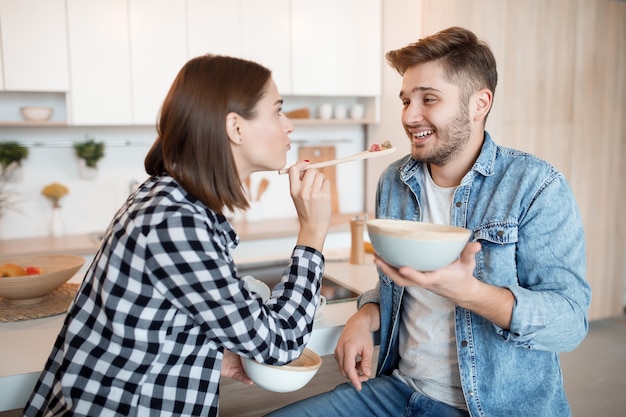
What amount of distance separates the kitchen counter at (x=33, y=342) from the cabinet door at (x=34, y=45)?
1878 millimetres

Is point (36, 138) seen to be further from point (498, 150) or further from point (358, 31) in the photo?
point (498, 150)

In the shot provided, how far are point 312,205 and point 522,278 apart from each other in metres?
0.50

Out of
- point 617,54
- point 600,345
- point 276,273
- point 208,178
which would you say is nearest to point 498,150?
point 208,178

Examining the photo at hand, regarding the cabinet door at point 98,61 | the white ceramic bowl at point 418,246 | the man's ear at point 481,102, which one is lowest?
the white ceramic bowl at point 418,246

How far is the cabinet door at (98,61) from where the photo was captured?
2.95m

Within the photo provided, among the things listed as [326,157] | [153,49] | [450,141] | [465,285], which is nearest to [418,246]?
[465,285]

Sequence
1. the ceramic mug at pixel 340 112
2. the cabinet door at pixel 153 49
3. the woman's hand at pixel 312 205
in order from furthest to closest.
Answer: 1. the ceramic mug at pixel 340 112
2. the cabinet door at pixel 153 49
3. the woman's hand at pixel 312 205

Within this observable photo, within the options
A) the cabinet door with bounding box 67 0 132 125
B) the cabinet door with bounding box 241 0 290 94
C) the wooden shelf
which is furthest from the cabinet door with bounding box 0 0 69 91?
the cabinet door with bounding box 241 0 290 94

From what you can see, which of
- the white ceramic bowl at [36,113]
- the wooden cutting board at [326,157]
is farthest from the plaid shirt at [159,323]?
the wooden cutting board at [326,157]

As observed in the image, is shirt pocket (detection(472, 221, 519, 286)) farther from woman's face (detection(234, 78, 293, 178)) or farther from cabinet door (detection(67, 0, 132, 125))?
cabinet door (detection(67, 0, 132, 125))

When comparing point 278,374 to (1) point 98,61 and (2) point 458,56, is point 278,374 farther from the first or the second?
(1) point 98,61

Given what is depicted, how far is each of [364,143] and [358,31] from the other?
0.83m

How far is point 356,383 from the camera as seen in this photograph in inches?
51.9

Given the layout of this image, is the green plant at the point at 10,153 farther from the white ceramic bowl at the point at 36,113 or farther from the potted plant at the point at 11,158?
the white ceramic bowl at the point at 36,113
